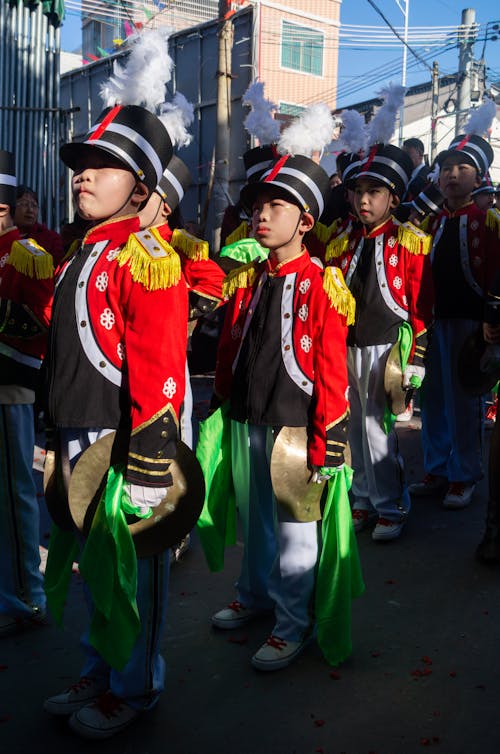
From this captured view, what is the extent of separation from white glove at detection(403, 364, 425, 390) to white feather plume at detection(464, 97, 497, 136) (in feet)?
6.93

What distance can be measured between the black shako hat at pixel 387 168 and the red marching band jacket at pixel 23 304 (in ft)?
6.75

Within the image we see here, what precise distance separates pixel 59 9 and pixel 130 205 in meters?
8.89

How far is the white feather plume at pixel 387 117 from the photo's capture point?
4895mm

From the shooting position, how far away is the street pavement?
→ 2746mm

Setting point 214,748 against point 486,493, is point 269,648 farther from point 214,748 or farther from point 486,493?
point 486,493

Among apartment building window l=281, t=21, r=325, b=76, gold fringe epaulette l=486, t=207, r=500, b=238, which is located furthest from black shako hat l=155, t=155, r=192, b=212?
apartment building window l=281, t=21, r=325, b=76

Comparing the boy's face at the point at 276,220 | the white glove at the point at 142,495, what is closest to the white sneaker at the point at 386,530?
the boy's face at the point at 276,220

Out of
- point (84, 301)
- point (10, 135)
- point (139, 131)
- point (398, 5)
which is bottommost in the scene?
point (84, 301)

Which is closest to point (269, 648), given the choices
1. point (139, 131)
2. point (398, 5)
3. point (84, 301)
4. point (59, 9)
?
point (84, 301)

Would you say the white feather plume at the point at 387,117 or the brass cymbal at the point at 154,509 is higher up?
the white feather plume at the point at 387,117

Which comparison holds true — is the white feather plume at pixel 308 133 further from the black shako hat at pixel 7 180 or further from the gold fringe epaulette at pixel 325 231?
the gold fringe epaulette at pixel 325 231

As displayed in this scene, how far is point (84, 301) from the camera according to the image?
2.61 m

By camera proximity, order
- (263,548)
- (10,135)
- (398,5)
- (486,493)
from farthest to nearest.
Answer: (398,5) → (10,135) → (486,493) → (263,548)

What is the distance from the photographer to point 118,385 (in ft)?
8.60
